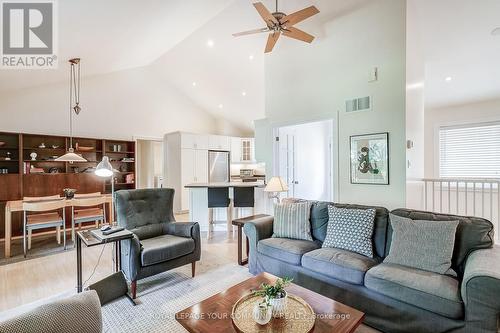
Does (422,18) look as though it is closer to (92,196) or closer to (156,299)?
(156,299)

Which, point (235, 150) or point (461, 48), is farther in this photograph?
point (235, 150)

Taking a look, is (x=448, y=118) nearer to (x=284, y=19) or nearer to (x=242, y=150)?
(x=284, y=19)

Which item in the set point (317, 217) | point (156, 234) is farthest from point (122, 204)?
point (317, 217)

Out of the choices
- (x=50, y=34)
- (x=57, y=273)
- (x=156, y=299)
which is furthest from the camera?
(x=57, y=273)

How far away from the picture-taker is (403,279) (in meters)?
1.97

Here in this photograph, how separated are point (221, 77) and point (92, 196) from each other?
12.8ft

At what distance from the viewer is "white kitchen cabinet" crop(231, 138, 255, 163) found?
8109 mm

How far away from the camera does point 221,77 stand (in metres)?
6.34

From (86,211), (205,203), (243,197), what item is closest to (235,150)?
(205,203)

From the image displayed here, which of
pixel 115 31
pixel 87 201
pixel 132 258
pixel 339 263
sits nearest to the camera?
pixel 339 263

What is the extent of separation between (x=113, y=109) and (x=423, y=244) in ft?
21.5

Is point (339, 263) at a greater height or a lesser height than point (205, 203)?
lesser

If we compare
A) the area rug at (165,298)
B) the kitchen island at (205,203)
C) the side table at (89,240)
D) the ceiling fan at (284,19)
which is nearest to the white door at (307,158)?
the kitchen island at (205,203)

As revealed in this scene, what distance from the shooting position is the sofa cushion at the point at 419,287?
5.78 feet
